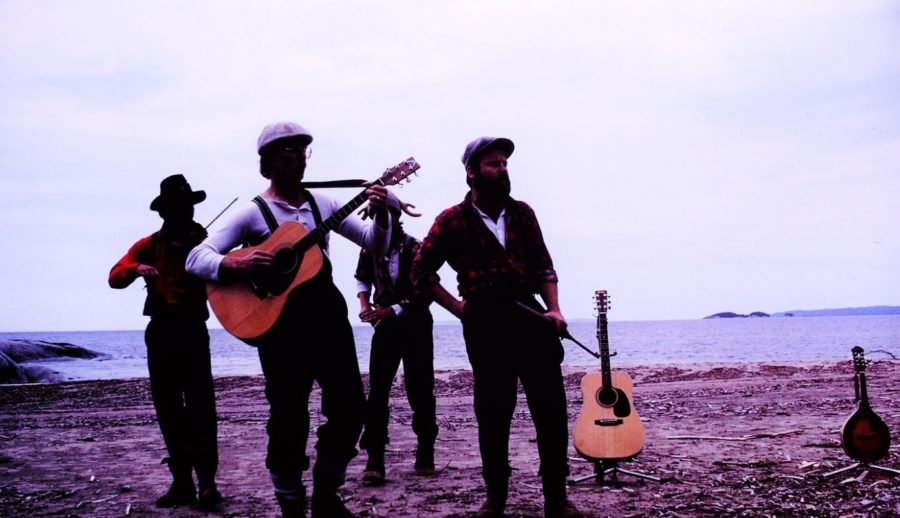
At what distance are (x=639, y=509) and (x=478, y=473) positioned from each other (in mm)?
1832

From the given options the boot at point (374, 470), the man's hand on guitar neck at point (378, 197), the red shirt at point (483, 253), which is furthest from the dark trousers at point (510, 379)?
the boot at point (374, 470)

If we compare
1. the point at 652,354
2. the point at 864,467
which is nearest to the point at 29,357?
the point at 652,354

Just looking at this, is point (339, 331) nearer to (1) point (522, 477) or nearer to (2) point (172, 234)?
(2) point (172, 234)

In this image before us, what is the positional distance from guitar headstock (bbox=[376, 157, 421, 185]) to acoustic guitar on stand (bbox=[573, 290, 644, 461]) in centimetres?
215

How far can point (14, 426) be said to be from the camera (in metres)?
11.8

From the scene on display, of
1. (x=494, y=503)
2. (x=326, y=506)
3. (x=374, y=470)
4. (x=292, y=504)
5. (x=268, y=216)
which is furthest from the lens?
(x=374, y=470)

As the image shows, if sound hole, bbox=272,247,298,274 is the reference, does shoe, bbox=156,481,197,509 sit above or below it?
below

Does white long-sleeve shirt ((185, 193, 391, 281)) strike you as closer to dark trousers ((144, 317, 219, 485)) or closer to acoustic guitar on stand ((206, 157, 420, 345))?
acoustic guitar on stand ((206, 157, 420, 345))

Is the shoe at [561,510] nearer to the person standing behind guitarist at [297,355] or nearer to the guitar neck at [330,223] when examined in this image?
the person standing behind guitarist at [297,355]

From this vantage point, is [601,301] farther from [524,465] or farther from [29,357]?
[29,357]

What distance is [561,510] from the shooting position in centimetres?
471

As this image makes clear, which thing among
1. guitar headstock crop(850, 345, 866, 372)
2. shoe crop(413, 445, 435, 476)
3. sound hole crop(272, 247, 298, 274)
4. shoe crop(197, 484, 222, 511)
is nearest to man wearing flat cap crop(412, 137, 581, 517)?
sound hole crop(272, 247, 298, 274)

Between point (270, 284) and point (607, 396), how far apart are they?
307 cm

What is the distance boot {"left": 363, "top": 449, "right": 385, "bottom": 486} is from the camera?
617cm
